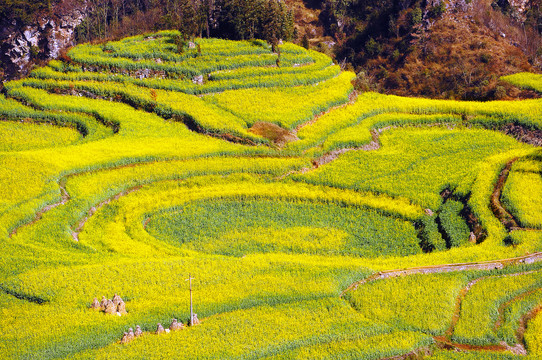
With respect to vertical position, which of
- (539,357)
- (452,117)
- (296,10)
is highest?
(296,10)

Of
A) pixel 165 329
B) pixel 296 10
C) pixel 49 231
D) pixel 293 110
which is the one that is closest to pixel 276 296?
pixel 165 329

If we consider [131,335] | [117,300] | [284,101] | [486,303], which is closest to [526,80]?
[284,101]

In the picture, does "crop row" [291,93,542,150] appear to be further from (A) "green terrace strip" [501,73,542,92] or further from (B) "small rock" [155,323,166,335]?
(B) "small rock" [155,323,166,335]

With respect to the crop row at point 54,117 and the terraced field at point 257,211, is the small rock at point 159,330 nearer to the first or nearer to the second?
the terraced field at point 257,211

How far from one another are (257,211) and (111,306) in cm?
2094

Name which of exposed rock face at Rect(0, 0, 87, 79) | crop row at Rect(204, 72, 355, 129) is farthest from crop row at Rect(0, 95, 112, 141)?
exposed rock face at Rect(0, 0, 87, 79)

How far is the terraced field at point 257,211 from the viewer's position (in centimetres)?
3844

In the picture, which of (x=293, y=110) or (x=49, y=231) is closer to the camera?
(x=49, y=231)

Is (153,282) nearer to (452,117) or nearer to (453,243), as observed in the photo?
(453,243)

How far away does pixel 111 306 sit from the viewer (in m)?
39.3

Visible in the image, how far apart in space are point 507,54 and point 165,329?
6892cm

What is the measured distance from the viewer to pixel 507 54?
92312 millimetres

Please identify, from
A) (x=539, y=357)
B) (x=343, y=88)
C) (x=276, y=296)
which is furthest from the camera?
(x=343, y=88)

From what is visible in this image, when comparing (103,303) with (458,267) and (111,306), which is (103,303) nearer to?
(111,306)
